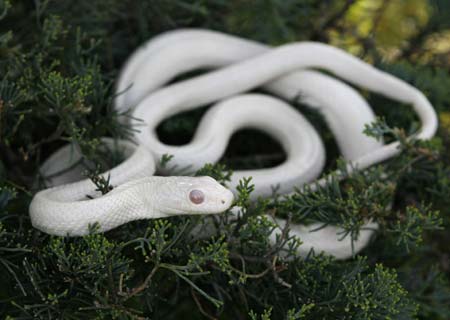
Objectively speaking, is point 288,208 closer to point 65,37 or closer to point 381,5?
point 65,37

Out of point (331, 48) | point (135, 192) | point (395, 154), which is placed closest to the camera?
point (135, 192)

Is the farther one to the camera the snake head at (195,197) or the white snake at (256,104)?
the white snake at (256,104)

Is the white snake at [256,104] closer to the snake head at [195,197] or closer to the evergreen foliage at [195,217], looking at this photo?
the evergreen foliage at [195,217]

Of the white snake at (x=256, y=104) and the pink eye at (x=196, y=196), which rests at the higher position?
the pink eye at (x=196, y=196)

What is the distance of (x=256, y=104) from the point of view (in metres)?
2.35

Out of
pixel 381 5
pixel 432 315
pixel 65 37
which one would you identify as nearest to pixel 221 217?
pixel 65 37

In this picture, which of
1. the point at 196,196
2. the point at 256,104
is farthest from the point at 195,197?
the point at 256,104

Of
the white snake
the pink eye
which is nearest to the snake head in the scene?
the pink eye

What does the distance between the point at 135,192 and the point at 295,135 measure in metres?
0.85

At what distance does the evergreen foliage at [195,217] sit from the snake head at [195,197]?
0.16 ft

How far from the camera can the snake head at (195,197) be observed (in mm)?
1520

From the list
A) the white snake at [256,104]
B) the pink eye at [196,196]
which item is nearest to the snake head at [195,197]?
the pink eye at [196,196]

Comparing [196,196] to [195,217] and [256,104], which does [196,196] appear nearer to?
→ [195,217]

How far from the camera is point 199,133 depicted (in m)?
2.19
